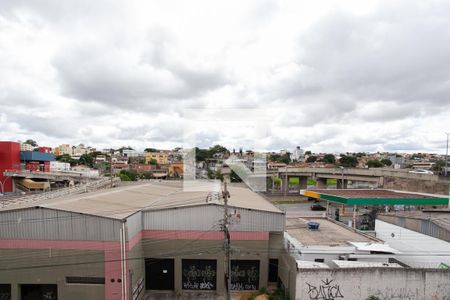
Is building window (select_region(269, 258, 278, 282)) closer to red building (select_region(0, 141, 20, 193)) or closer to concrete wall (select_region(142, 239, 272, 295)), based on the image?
concrete wall (select_region(142, 239, 272, 295))

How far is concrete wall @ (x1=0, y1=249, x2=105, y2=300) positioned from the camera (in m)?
12.3

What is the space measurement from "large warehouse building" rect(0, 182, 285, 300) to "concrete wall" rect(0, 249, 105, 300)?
0.14 ft

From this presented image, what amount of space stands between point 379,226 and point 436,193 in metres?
19.9

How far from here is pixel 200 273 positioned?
47.4 ft

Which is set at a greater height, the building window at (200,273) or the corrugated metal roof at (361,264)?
the corrugated metal roof at (361,264)

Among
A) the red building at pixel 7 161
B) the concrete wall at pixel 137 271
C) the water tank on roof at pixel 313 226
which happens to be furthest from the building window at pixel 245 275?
the red building at pixel 7 161

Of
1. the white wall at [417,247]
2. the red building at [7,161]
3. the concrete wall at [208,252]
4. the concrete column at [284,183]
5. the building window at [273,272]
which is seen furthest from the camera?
the concrete column at [284,183]

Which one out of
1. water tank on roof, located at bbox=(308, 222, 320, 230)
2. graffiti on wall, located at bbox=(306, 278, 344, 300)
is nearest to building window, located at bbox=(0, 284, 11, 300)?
graffiti on wall, located at bbox=(306, 278, 344, 300)

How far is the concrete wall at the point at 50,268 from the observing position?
40.4 ft

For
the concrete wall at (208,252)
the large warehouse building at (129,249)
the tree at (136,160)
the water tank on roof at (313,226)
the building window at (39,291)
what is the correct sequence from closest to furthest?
the large warehouse building at (129,249) → the building window at (39,291) → the concrete wall at (208,252) → the water tank on roof at (313,226) → the tree at (136,160)

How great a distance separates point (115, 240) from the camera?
40.0 ft

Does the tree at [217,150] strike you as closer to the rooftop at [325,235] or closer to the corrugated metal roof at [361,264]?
Answer: the rooftop at [325,235]

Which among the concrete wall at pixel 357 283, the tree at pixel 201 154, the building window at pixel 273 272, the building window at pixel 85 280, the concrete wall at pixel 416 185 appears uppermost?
the tree at pixel 201 154

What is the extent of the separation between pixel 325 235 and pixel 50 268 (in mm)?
14634
